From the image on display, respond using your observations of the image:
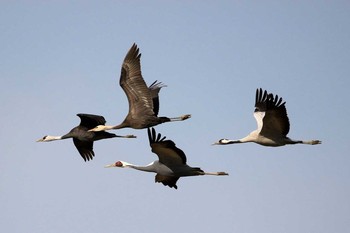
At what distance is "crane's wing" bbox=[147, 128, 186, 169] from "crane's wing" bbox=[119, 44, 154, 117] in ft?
7.38

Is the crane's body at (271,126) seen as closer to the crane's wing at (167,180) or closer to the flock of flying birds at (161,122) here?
the flock of flying birds at (161,122)

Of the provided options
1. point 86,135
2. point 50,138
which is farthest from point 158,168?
point 50,138

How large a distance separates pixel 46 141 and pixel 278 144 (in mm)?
9778

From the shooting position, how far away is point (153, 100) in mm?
30953

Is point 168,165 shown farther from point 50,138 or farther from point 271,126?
point 50,138

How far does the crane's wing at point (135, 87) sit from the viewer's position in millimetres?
28500

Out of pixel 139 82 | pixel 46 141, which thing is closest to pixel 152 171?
pixel 139 82

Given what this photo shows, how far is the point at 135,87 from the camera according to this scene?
28.7 meters

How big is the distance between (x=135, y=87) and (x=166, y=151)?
343cm

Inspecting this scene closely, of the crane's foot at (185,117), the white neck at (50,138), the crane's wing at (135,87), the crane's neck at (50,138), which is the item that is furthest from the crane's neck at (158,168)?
the white neck at (50,138)

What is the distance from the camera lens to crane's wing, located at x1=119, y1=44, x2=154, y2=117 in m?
28.5

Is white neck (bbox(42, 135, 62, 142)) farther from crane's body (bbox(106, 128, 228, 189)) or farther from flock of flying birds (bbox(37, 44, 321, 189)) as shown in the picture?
crane's body (bbox(106, 128, 228, 189))

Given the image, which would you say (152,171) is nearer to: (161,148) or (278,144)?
(161,148)

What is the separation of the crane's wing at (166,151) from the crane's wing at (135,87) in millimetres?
2250
